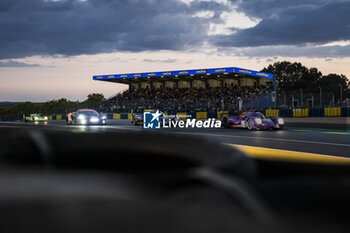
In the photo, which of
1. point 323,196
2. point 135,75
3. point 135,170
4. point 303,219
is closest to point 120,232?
point 135,170

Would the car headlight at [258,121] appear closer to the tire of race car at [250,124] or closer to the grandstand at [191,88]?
the tire of race car at [250,124]

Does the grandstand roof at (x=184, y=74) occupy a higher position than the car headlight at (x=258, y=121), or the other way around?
the grandstand roof at (x=184, y=74)

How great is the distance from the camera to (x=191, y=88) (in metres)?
64.5

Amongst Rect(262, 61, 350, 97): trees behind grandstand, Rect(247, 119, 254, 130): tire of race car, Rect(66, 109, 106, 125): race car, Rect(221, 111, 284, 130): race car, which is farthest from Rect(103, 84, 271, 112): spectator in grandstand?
Rect(262, 61, 350, 97): trees behind grandstand

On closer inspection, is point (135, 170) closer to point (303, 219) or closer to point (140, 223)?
point (140, 223)

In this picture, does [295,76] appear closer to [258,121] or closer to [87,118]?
[87,118]

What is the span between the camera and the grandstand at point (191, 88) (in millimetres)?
45219

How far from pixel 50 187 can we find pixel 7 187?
0.91ft

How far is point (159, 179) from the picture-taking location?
1904mm

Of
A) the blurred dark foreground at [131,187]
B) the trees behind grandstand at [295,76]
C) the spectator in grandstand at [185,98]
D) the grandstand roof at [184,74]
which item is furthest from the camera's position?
the trees behind grandstand at [295,76]

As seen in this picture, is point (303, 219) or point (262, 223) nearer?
point (262, 223)

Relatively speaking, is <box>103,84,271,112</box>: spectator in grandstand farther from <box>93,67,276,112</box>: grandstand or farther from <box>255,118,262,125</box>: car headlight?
<box>255,118,262,125</box>: car headlight

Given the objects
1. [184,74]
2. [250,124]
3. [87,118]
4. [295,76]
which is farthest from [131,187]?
[295,76]

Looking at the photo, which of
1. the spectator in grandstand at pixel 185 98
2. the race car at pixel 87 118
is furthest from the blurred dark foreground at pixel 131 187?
the spectator in grandstand at pixel 185 98
